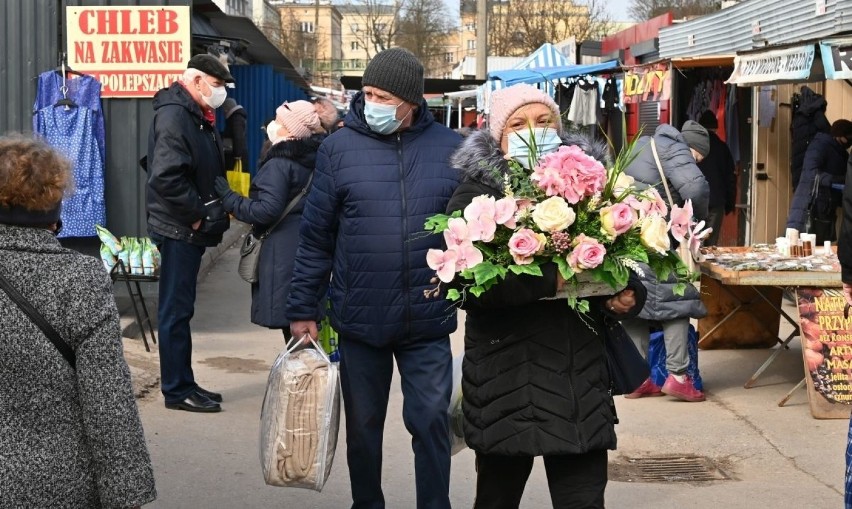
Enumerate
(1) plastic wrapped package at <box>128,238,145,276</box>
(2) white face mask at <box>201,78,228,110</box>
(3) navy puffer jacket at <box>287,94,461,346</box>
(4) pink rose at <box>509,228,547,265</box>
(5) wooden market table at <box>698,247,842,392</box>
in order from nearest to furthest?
1. (4) pink rose at <box>509,228,547,265</box>
2. (3) navy puffer jacket at <box>287,94,461,346</box>
3. (2) white face mask at <box>201,78,228,110</box>
4. (1) plastic wrapped package at <box>128,238,145,276</box>
5. (5) wooden market table at <box>698,247,842,392</box>

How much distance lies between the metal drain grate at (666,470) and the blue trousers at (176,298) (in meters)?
2.66

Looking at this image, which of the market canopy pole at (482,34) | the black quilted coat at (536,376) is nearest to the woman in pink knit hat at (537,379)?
the black quilted coat at (536,376)

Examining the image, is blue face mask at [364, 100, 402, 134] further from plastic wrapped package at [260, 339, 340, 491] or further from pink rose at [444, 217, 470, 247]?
pink rose at [444, 217, 470, 247]

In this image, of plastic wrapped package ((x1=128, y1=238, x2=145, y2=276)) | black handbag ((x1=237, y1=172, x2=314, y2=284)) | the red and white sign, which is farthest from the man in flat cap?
the red and white sign

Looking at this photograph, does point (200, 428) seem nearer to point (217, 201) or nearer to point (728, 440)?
point (217, 201)

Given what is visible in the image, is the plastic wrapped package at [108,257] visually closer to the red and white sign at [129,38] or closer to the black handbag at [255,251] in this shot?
the red and white sign at [129,38]

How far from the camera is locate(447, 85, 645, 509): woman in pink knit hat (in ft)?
12.7

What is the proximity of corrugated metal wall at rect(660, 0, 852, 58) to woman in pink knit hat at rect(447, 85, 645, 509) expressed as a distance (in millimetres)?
8870

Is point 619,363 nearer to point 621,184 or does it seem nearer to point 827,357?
point 621,184

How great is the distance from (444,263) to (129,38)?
6.78 meters

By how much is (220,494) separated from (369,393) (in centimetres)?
135

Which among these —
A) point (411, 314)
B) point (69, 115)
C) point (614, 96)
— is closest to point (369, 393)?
point (411, 314)

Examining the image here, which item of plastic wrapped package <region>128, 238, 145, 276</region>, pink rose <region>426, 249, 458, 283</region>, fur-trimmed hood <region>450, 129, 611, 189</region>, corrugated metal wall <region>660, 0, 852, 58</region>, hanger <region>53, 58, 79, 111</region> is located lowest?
plastic wrapped package <region>128, 238, 145, 276</region>

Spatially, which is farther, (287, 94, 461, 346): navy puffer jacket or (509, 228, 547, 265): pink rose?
(287, 94, 461, 346): navy puffer jacket
